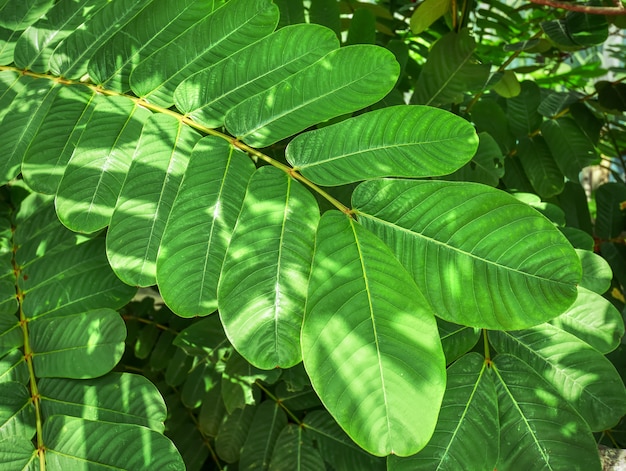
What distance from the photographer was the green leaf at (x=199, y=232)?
74cm

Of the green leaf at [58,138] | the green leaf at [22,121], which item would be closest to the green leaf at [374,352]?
the green leaf at [58,138]

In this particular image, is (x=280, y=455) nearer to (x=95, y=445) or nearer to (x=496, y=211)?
(x=95, y=445)

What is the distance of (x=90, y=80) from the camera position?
3.26 ft

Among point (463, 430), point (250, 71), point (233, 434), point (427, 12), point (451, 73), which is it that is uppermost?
point (250, 71)

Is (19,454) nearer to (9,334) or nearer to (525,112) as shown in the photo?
(9,334)

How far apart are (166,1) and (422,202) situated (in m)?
0.54

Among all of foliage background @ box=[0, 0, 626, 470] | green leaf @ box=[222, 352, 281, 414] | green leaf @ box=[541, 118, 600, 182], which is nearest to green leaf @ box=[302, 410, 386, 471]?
foliage background @ box=[0, 0, 626, 470]

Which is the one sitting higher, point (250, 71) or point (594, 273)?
point (250, 71)

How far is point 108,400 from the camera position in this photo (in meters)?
0.89

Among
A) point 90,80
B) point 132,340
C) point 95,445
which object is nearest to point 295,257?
point 95,445

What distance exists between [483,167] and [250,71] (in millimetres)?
593

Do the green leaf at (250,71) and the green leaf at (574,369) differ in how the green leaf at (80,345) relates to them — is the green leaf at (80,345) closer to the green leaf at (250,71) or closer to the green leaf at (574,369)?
the green leaf at (250,71)

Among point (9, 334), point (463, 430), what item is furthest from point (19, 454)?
point (463, 430)

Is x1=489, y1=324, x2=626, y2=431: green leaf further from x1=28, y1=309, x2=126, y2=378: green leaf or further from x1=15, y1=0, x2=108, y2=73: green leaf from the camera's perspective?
x1=15, y1=0, x2=108, y2=73: green leaf
